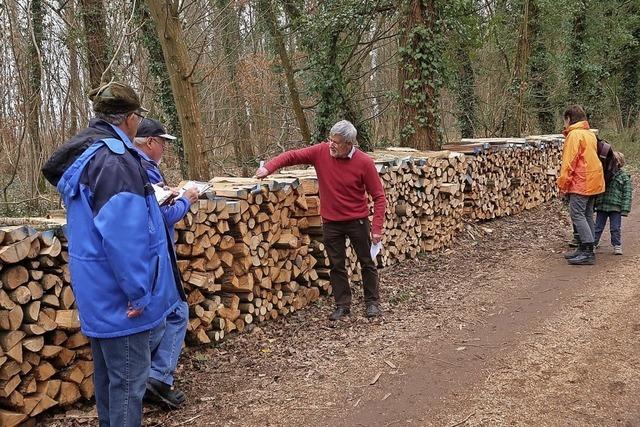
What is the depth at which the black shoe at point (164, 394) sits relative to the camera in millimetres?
4039

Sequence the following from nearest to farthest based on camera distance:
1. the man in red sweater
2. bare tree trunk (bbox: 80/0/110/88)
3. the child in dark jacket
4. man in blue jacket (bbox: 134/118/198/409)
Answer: man in blue jacket (bbox: 134/118/198/409) < the man in red sweater < the child in dark jacket < bare tree trunk (bbox: 80/0/110/88)

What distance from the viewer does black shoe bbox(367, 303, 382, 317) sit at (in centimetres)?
A: 593

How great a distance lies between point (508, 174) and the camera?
35.7 ft

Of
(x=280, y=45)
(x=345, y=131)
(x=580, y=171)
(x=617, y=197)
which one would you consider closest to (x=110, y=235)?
(x=345, y=131)

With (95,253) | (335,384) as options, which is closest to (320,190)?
(335,384)

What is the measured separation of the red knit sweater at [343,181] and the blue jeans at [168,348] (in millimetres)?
2005

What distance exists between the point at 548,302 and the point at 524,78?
1089cm

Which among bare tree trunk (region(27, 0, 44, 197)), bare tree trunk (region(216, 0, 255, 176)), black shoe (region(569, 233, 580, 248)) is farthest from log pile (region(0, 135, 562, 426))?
bare tree trunk (region(216, 0, 255, 176))

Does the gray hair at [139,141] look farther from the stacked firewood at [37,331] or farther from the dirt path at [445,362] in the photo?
the dirt path at [445,362]

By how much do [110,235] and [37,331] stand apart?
1.41 metres

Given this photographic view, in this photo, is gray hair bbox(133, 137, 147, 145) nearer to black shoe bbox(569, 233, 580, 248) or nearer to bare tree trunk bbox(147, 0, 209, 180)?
bare tree trunk bbox(147, 0, 209, 180)

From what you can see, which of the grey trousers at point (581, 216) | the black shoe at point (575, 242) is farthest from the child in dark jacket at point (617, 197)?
the black shoe at point (575, 242)

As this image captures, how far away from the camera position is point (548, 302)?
6.32 meters

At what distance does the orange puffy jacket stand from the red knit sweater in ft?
10.5
